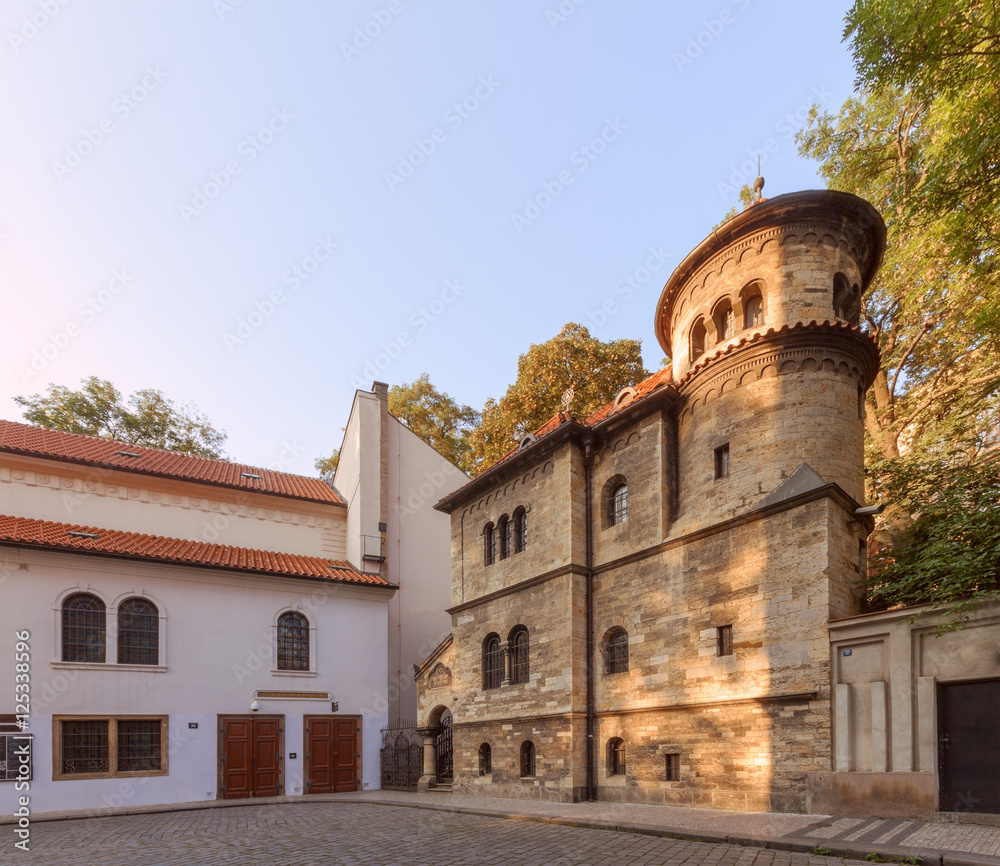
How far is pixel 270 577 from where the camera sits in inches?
844

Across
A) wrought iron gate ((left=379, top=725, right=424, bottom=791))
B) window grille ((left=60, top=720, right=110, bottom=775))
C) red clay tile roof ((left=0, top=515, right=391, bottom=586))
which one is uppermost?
red clay tile roof ((left=0, top=515, right=391, bottom=586))

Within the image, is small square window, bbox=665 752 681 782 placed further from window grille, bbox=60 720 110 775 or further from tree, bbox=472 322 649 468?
tree, bbox=472 322 649 468

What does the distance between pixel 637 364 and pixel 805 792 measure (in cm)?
1989

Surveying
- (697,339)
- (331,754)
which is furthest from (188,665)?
(697,339)

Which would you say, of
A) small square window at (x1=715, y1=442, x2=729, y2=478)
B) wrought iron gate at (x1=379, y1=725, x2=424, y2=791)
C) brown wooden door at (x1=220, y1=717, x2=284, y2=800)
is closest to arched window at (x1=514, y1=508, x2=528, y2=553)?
small square window at (x1=715, y1=442, x2=729, y2=478)

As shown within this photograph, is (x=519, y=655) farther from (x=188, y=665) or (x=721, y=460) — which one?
(x=188, y=665)

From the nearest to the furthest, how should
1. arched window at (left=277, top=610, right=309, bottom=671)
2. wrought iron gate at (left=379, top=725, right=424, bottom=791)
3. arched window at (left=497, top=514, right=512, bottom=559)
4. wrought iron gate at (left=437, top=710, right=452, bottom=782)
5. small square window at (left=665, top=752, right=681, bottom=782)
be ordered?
1. small square window at (left=665, top=752, right=681, bottom=782)
2. arched window at (left=497, top=514, right=512, bottom=559)
3. wrought iron gate at (left=437, top=710, right=452, bottom=782)
4. wrought iron gate at (left=379, top=725, right=424, bottom=791)
5. arched window at (left=277, top=610, right=309, bottom=671)

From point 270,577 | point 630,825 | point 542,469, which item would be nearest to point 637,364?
point 542,469

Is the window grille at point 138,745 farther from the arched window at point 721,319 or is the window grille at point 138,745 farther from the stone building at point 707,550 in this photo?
the arched window at point 721,319

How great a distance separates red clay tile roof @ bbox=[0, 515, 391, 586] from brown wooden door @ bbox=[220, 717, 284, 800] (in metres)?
4.49

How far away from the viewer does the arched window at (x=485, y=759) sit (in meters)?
17.9

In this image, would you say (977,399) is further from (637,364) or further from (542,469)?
(637,364)

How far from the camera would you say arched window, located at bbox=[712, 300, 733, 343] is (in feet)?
49.9

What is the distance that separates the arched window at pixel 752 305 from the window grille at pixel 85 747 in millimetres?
19151
